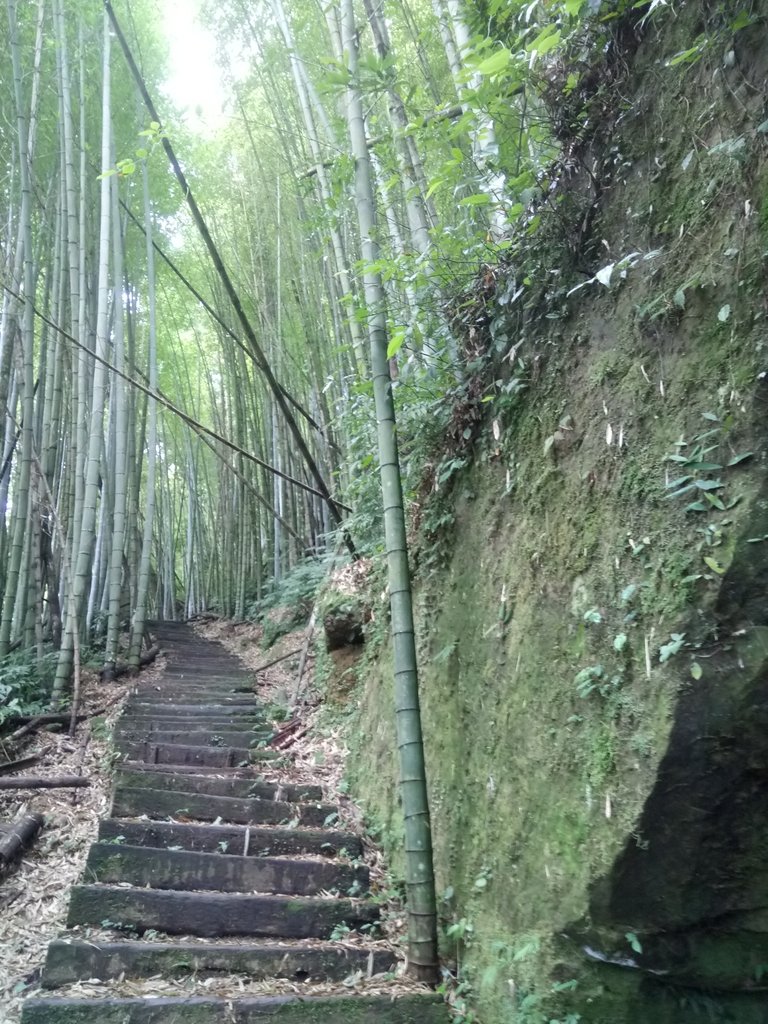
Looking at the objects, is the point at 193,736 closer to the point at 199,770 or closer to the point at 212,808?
the point at 199,770

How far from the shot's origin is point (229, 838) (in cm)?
290

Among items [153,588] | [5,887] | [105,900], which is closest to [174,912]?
[105,900]

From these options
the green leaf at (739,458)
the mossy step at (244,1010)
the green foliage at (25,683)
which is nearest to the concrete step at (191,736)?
the green foliage at (25,683)

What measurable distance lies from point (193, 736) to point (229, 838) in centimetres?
148

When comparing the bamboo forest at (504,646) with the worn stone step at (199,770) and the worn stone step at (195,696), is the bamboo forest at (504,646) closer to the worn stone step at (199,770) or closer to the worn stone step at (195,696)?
the worn stone step at (199,770)

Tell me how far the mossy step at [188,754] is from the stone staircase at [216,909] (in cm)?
9

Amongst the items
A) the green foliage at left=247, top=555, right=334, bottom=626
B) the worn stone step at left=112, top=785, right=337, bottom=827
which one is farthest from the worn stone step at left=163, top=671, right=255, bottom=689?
the worn stone step at left=112, top=785, right=337, bottom=827

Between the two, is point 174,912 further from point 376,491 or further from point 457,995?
point 376,491

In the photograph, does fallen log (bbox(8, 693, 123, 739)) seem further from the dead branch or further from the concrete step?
the dead branch

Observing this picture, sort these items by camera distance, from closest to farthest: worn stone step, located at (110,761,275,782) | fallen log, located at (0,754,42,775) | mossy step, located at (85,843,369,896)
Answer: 1. mossy step, located at (85,843,369,896)
2. worn stone step, located at (110,761,275,782)
3. fallen log, located at (0,754,42,775)

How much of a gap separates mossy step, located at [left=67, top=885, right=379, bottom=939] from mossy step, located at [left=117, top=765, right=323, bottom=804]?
80 centimetres

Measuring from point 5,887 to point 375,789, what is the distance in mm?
1561

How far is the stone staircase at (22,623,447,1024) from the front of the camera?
2.04 metres

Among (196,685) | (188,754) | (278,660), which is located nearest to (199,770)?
(188,754)
